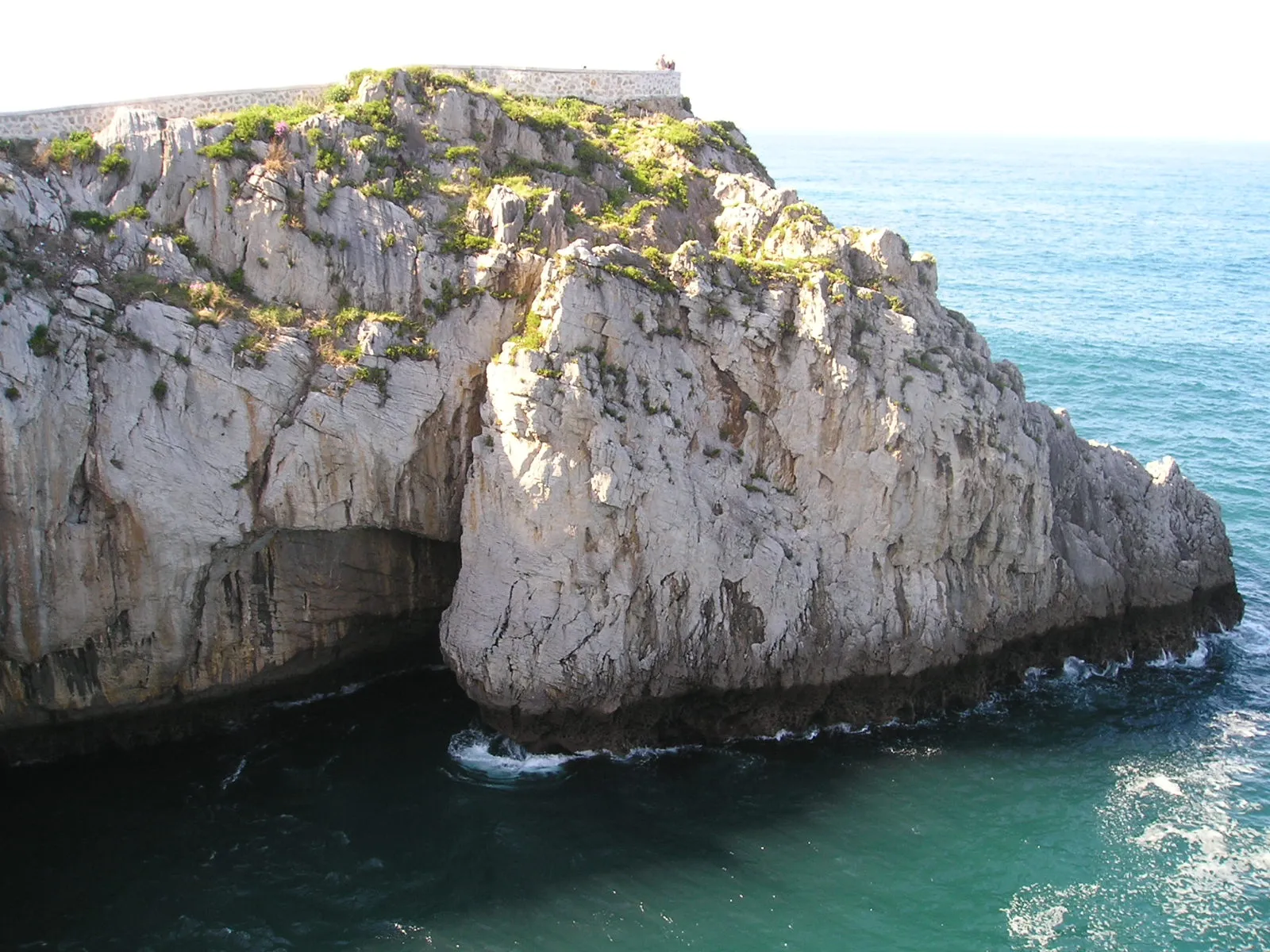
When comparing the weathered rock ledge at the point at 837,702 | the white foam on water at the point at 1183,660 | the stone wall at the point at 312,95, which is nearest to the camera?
the stone wall at the point at 312,95

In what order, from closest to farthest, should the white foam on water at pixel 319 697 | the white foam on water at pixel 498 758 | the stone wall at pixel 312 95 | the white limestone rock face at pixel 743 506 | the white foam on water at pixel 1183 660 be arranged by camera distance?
the white limestone rock face at pixel 743 506 < the white foam on water at pixel 498 758 < the stone wall at pixel 312 95 < the white foam on water at pixel 319 697 < the white foam on water at pixel 1183 660

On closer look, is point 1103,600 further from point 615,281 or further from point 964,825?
point 615,281

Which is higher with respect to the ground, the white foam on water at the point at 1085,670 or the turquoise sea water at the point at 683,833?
the white foam on water at the point at 1085,670

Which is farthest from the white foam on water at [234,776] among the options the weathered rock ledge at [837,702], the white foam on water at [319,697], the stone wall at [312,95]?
the stone wall at [312,95]

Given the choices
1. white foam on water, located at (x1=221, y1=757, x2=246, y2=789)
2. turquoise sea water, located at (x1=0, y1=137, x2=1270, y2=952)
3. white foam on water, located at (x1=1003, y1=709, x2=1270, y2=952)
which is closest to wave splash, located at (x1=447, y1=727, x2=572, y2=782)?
turquoise sea water, located at (x1=0, y1=137, x2=1270, y2=952)

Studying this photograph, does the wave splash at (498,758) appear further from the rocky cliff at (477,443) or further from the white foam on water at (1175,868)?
the white foam on water at (1175,868)

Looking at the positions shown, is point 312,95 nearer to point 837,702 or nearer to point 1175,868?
point 837,702

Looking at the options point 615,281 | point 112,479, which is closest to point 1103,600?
point 615,281
